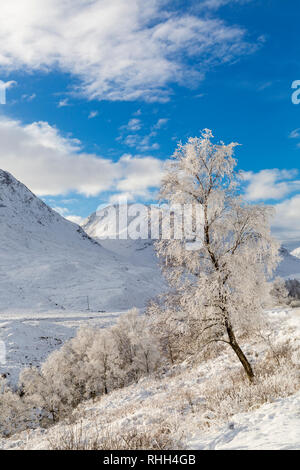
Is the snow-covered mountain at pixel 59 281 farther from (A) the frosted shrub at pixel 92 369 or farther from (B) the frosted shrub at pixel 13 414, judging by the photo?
(B) the frosted shrub at pixel 13 414

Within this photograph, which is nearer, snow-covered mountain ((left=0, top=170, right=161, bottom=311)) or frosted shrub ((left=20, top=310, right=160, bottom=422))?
frosted shrub ((left=20, top=310, right=160, bottom=422))

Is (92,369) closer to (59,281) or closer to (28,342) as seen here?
(28,342)

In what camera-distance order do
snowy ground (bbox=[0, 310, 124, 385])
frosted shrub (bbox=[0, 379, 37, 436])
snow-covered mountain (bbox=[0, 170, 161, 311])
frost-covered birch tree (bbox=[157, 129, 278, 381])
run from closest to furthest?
frost-covered birch tree (bbox=[157, 129, 278, 381])
frosted shrub (bbox=[0, 379, 37, 436])
snowy ground (bbox=[0, 310, 124, 385])
snow-covered mountain (bbox=[0, 170, 161, 311])

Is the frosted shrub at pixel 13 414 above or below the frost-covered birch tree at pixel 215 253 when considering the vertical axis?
below

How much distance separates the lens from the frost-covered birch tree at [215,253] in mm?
10531

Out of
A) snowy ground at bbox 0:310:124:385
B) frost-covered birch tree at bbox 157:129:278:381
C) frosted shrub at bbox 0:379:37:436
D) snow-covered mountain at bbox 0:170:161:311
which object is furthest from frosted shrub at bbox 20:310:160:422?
snow-covered mountain at bbox 0:170:161:311

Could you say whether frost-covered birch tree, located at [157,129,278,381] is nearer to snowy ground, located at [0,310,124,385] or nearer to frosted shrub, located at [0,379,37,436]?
frosted shrub, located at [0,379,37,436]

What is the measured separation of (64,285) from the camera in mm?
126875

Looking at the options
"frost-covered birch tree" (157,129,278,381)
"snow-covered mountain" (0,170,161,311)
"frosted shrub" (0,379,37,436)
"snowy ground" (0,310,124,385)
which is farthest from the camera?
"snow-covered mountain" (0,170,161,311)

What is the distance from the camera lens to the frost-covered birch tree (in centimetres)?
1053

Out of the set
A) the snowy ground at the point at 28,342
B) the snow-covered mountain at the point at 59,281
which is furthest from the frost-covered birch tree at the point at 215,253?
the snow-covered mountain at the point at 59,281

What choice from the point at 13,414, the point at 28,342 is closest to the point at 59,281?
the point at 28,342

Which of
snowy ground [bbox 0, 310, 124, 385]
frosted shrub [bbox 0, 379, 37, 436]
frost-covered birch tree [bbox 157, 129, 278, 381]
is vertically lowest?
frosted shrub [bbox 0, 379, 37, 436]
